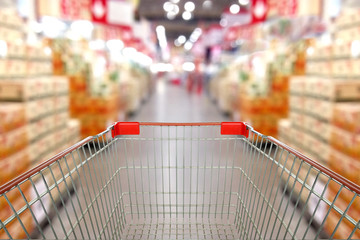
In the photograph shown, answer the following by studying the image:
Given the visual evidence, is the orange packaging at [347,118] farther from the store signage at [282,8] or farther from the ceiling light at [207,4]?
the ceiling light at [207,4]

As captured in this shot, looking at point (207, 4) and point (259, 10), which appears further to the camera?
point (207, 4)

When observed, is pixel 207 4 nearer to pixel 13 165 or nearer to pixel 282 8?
pixel 282 8

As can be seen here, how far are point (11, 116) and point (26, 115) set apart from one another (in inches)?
13.3

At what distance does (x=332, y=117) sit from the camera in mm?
3123

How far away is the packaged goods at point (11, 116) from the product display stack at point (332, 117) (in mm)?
2920

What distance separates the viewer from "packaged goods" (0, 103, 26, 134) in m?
2.86

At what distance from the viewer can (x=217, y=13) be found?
19.3 m

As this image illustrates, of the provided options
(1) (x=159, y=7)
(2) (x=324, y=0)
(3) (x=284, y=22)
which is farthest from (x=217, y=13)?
(2) (x=324, y=0)

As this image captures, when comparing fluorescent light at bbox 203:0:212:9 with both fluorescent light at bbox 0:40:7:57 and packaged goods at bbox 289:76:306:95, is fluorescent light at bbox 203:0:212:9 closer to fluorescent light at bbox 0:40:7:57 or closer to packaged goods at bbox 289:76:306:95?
packaged goods at bbox 289:76:306:95

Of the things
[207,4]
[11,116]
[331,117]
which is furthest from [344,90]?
[207,4]

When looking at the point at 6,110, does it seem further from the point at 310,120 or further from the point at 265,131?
the point at 265,131

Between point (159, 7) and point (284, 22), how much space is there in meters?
13.2

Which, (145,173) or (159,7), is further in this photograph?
(159,7)

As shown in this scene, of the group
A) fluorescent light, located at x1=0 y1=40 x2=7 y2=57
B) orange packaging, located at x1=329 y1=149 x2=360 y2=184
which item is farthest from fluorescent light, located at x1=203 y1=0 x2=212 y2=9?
orange packaging, located at x1=329 y1=149 x2=360 y2=184
